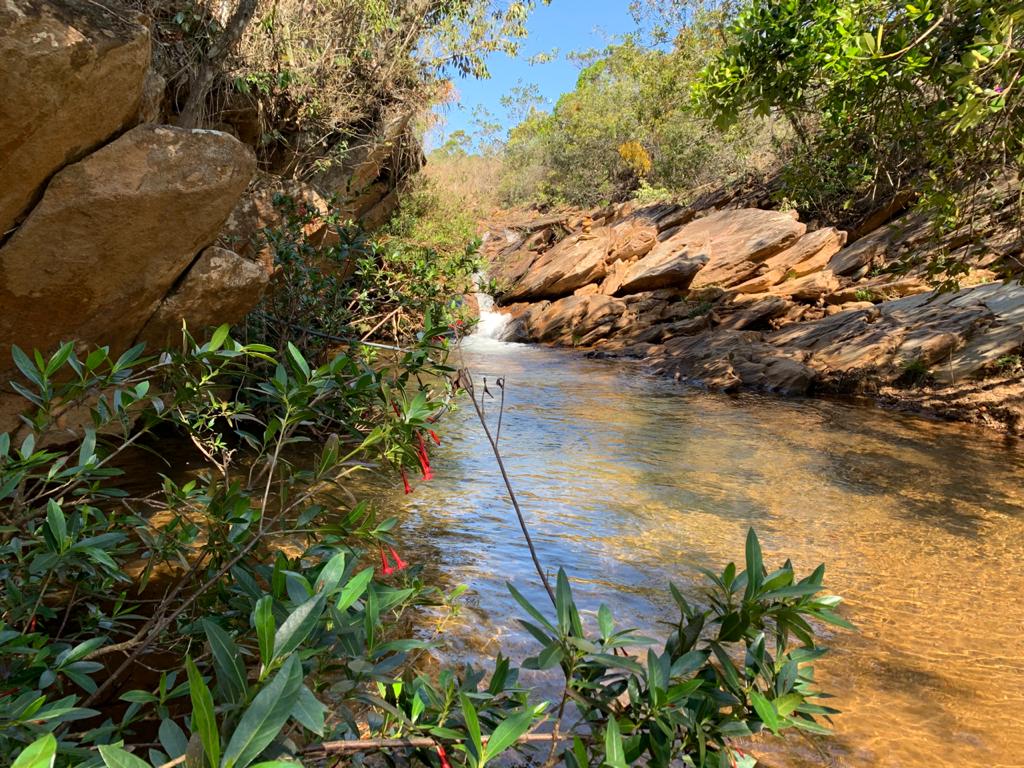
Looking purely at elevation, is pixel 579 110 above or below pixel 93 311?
above

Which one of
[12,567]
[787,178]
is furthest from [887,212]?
[12,567]

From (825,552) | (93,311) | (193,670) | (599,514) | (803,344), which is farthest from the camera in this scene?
(803,344)

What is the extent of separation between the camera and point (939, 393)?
997 centimetres

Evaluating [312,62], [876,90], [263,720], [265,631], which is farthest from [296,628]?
[312,62]

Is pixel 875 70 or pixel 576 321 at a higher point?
pixel 875 70

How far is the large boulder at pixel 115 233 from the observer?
3.59 m

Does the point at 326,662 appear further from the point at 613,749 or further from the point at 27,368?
the point at 27,368

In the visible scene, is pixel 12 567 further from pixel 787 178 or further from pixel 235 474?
pixel 787 178

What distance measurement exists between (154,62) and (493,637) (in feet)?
22.2

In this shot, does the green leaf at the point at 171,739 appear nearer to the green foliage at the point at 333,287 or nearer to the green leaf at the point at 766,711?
the green leaf at the point at 766,711

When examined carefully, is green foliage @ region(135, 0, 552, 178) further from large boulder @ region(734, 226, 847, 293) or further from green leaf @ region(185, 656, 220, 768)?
large boulder @ region(734, 226, 847, 293)

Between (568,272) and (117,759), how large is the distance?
20.7m

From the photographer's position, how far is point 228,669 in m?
0.98

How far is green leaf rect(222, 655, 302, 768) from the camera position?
2.60 ft
